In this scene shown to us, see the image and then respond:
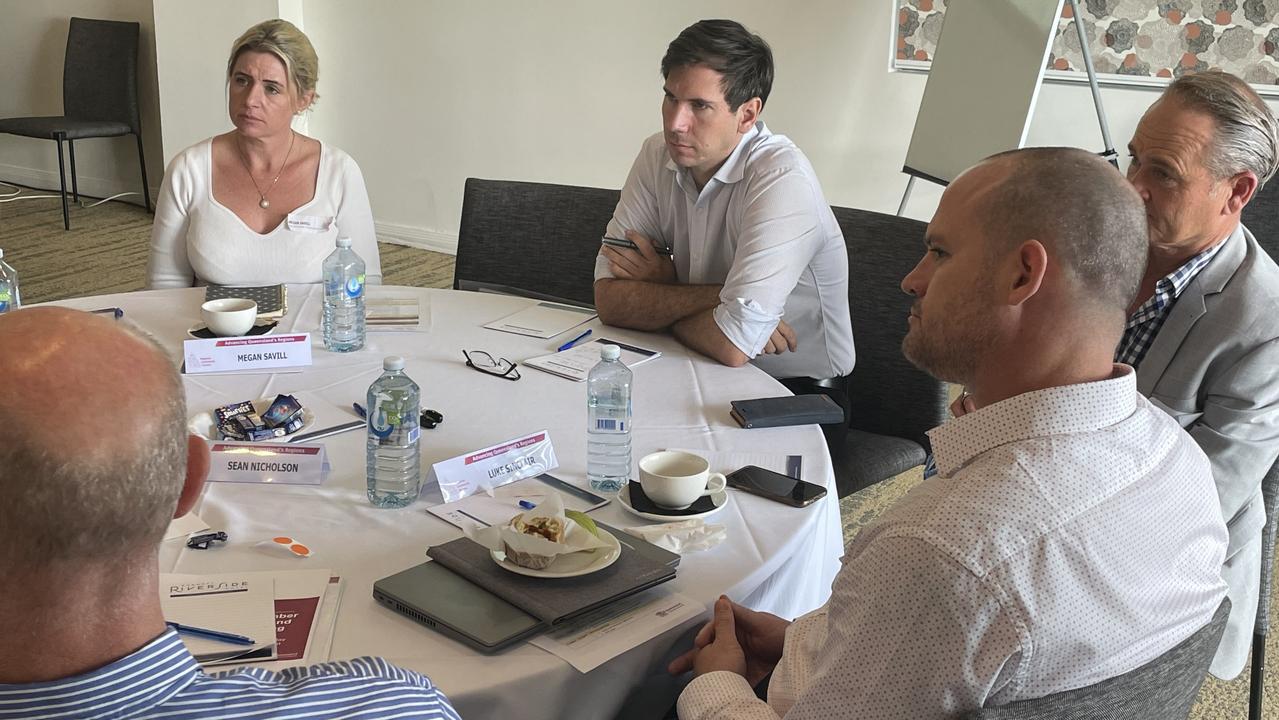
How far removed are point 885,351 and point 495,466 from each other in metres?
1.43

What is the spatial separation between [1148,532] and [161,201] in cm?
280

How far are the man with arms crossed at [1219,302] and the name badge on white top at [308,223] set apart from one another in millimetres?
2162

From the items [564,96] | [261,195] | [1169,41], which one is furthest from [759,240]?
[564,96]

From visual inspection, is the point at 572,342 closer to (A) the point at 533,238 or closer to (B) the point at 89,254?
(A) the point at 533,238

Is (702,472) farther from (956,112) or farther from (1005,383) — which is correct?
(956,112)

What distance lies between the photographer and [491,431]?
2018mm

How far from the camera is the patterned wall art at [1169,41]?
14.1ft

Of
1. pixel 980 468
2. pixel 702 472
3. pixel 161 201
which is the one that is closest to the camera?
pixel 980 468

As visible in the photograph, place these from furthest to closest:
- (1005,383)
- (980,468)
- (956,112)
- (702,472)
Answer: (956,112), (702,472), (1005,383), (980,468)

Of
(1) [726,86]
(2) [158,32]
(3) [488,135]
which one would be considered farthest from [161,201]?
(2) [158,32]

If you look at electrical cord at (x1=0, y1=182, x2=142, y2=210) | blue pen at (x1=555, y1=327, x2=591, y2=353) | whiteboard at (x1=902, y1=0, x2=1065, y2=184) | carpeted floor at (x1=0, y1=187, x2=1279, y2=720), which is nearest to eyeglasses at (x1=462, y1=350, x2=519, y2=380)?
blue pen at (x1=555, y1=327, x2=591, y2=353)

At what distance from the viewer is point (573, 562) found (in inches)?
59.1

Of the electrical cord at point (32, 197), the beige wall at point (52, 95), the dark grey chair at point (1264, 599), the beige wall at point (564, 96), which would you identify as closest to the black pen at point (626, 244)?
the dark grey chair at point (1264, 599)

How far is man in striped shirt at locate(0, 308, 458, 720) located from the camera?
812mm
